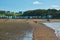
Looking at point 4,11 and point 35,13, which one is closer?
point 35,13

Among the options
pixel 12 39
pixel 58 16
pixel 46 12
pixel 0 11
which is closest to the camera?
pixel 12 39

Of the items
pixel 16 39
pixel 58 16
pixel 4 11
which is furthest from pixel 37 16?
pixel 16 39

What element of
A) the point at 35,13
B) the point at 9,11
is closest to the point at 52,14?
the point at 35,13

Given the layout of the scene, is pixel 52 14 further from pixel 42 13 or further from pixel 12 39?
pixel 12 39

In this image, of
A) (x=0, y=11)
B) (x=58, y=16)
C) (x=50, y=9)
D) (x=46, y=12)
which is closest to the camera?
(x=58, y=16)

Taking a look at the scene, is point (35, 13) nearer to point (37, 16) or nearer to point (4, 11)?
point (37, 16)

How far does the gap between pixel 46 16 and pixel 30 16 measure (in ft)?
34.2

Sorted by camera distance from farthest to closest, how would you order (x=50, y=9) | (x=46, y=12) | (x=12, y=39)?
1. (x=50, y=9)
2. (x=46, y=12)
3. (x=12, y=39)

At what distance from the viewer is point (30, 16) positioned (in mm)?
145250

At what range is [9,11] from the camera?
17875cm

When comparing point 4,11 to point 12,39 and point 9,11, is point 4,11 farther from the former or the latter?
point 12,39

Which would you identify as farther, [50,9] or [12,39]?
[50,9]

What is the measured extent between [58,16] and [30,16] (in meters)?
18.3

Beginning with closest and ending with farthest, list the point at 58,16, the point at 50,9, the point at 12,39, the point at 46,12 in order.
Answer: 1. the point at 12,39
2. the point at 58,16
3. the point at 46,12
4. the point at 50,9
